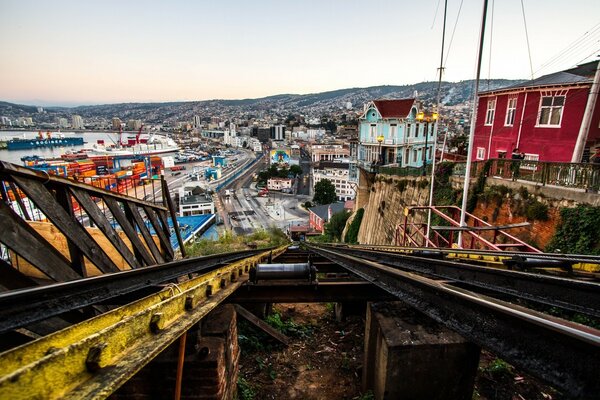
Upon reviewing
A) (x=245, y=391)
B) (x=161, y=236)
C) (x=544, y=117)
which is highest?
(x=544, y=117)

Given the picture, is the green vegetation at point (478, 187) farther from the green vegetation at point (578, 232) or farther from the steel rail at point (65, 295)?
the steel rail at point (65, 295)

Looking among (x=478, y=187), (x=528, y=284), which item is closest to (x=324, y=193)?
(x=478, y=187)

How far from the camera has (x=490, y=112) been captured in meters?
17.1

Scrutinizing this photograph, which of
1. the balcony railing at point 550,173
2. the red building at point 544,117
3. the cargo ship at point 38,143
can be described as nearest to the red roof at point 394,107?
the red building at point 544,117

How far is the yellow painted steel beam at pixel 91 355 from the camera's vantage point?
0.87m

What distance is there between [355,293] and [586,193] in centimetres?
766

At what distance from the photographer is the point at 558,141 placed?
1299 centimetres

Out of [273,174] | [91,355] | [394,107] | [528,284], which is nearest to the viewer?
[91,355]

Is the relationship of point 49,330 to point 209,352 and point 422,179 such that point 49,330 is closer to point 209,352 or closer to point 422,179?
point 209,352

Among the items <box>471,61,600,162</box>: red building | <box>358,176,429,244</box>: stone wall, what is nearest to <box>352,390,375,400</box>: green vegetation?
<box>358,176,429,244</box>: stone wall

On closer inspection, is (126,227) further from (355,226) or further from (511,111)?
(355,226)

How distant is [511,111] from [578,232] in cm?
1073

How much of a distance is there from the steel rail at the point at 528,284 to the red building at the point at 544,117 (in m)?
12.4

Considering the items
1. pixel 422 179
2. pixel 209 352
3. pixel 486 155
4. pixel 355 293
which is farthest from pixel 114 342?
pixel 486 155
